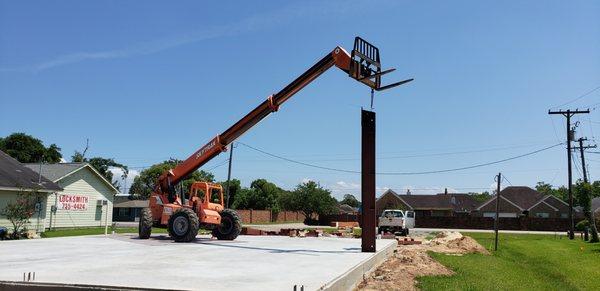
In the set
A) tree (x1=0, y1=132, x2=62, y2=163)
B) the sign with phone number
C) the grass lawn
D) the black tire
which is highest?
tree (x1=0, y1=132, x2=62, y2=163)

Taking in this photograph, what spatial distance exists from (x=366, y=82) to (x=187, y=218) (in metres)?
7.94

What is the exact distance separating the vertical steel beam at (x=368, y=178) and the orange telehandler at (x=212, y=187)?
1177 millimetres

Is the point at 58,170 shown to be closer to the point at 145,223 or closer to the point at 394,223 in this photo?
the point at 145,223

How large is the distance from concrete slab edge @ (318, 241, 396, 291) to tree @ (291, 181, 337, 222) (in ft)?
179

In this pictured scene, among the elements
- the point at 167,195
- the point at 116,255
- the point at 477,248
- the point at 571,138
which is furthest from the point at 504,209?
the point at 116,255

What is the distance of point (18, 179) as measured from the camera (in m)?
28.0

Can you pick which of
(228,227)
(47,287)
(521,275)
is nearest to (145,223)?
(228,227)

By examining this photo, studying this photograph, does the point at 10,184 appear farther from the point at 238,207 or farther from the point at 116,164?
the point at 116,164

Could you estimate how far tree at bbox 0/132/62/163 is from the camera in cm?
7275

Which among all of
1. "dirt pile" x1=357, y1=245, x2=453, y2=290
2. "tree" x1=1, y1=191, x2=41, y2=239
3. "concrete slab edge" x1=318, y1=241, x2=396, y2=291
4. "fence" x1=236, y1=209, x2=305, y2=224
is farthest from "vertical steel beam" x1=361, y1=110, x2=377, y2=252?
"fence" x1=236, y1=209, x2=305, y2=224

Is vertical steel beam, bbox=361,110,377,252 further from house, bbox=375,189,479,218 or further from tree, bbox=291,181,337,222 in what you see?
house, bbox=375,189,479,218

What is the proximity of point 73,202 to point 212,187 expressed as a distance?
1991 cm

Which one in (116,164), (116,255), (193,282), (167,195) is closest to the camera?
(193,282)

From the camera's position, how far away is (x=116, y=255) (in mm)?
13234
